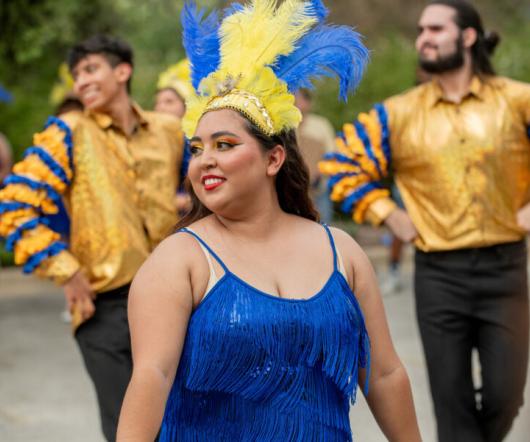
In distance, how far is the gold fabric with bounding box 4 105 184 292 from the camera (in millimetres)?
4559

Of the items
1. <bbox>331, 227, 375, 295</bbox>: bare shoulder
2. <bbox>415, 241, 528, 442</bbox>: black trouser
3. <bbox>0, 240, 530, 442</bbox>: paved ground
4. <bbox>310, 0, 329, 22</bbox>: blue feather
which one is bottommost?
<bbox>0, 240, 530, 442</bbox>: paved ground

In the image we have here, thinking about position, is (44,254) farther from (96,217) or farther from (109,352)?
(109,352)

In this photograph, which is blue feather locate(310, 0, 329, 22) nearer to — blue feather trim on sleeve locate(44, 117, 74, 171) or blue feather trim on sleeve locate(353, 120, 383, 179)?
blue feather trim on sleeve locate(44, 117, 74, 171)

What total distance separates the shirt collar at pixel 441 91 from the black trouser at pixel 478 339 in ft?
2.26

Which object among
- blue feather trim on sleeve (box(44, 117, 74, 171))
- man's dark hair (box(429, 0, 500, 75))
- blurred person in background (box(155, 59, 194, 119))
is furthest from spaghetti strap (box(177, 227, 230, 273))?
blurred person in background (box(155, 59, 194, 119))

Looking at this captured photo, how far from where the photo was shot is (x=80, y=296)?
4.51 metres

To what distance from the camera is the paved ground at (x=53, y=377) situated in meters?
6.31

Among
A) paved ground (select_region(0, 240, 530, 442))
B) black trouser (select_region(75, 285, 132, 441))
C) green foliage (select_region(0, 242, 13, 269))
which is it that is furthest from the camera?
green foliage (select_region(0, 242, 13, 269))

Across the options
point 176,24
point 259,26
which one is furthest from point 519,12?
point 259,26

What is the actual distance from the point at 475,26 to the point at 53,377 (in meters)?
4.09

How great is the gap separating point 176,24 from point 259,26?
666 inches

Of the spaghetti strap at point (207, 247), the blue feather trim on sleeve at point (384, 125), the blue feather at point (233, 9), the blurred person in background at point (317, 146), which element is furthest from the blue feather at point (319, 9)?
the blurred person in background at point (317, 146)

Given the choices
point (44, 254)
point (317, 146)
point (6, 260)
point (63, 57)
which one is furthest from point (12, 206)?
point (63, 57)

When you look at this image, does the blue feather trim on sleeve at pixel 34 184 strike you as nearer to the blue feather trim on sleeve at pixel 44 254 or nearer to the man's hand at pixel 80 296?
the blue feather trim on sleeve at pixel 44 254
